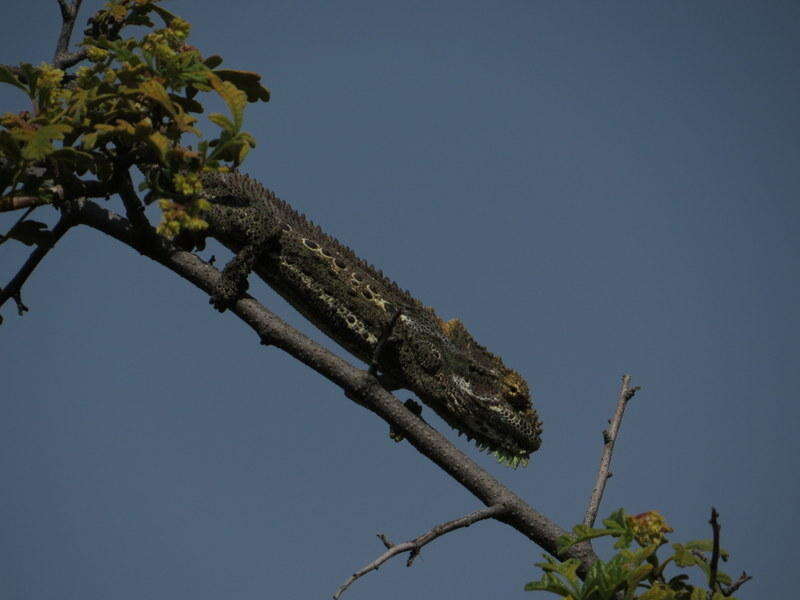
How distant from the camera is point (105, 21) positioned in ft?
22.8

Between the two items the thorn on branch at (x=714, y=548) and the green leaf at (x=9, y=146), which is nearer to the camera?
the thorn on branch at (x=714, y=548)

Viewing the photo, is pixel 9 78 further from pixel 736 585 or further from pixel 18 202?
pixel 736 585

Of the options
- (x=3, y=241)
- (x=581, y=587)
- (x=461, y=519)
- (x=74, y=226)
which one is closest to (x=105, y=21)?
(x=74, y=226)

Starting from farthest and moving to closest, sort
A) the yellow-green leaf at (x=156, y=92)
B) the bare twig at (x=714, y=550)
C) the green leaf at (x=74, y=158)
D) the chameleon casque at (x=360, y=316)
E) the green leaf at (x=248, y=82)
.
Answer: the chameleon casque at (x=360, y=316)
the green leaf at (x=248, y=82)
the yellow-green leaf at (x=156, y=92)
the green leaf at (x=74, y=158)
the bare twig at (x=714, y=550)

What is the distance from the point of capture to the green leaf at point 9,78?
18.5 feet

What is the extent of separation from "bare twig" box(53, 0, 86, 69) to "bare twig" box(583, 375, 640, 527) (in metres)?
4.55

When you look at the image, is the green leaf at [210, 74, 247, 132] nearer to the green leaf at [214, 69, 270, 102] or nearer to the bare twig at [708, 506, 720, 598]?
the green leaf at [214, 69, 270, 102]

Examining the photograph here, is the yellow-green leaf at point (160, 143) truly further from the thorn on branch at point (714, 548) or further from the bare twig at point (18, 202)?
the thorn on branch at point (714, 548)

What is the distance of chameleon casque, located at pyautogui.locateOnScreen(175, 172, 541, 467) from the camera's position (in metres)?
9.44

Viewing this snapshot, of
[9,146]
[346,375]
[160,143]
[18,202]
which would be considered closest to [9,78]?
[9,146]

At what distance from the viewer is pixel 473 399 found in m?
9.80

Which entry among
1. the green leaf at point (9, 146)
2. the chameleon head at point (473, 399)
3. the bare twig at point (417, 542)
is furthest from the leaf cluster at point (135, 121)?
the chameleon head at point (473, 399)

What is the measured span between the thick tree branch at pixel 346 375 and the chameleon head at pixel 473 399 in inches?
125

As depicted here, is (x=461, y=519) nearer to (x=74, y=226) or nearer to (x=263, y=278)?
(x=74, y=226)
